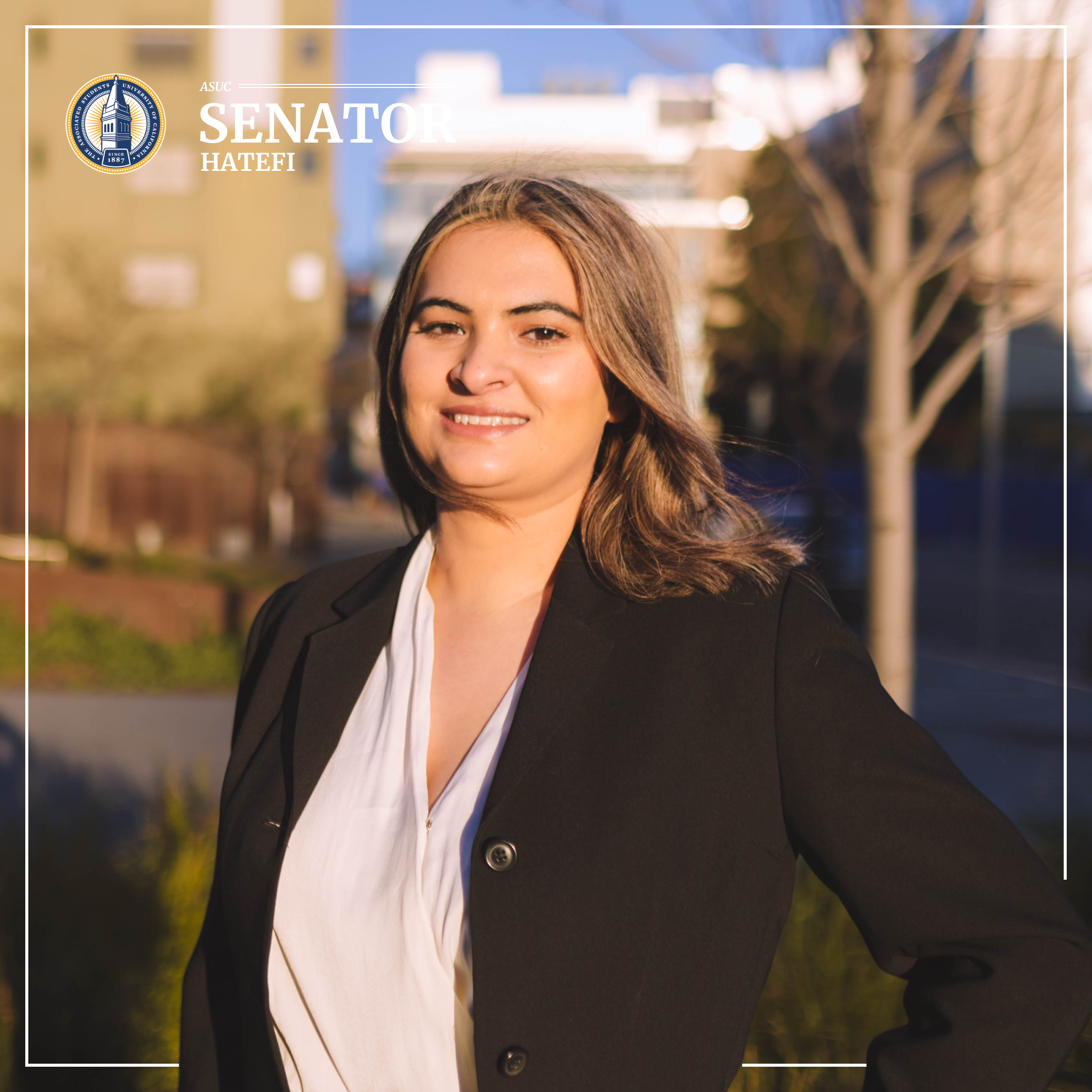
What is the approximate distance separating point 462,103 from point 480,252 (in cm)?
211

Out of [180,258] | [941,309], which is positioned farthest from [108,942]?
[180,258]

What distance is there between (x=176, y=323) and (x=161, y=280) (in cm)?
57

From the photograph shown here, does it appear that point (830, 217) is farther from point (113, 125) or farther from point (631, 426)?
point (631, 426)

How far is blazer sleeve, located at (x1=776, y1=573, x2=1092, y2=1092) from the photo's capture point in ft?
4.35

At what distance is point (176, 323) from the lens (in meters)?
15.2

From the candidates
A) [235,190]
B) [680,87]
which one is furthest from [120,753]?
[235,190]

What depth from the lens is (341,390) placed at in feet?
52.6

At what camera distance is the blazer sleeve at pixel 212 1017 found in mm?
1838

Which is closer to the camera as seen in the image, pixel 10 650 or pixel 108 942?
pixel 108 942

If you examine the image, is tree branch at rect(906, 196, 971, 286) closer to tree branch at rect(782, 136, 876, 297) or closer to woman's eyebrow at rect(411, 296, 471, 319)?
tree branch at rect(782, 136, 876, 297)

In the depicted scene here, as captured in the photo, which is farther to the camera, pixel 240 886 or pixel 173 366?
pixel 173 366

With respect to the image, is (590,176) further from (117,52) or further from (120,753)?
(120,753)

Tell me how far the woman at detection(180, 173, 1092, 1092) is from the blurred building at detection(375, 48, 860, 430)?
518mm

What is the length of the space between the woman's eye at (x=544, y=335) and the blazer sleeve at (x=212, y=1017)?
2.42ft
